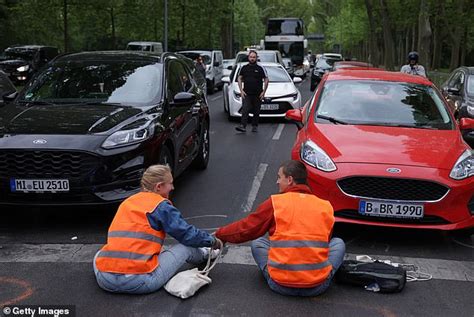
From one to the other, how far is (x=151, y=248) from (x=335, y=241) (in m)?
1.42

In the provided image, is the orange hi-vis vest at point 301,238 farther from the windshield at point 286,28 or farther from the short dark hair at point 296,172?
the windshield at point 286,28

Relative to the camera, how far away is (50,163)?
553 centimetres

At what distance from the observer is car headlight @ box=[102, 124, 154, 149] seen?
5.69m

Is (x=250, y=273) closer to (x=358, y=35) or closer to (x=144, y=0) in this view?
(x=144, y=0)

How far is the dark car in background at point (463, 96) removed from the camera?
1148 cm

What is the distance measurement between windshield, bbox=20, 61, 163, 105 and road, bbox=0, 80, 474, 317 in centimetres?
132

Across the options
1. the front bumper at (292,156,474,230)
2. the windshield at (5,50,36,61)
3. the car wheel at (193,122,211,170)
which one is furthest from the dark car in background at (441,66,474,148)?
the windshield at (5,50,36,61)

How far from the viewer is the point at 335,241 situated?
457 centimetres

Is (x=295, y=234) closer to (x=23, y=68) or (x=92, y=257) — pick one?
(x=92, y=257)

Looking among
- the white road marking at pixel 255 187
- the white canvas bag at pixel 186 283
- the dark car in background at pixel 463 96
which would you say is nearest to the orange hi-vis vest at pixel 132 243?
the white canvas bag at pixel 186 283

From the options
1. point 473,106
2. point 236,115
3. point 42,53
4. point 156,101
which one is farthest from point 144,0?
point 156,101

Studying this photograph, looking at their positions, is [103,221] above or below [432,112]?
below

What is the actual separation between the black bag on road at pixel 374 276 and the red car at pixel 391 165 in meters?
0.88

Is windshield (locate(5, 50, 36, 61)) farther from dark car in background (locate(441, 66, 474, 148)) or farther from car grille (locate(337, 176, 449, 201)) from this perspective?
car grille (locate(337, 176, 449, 201))
